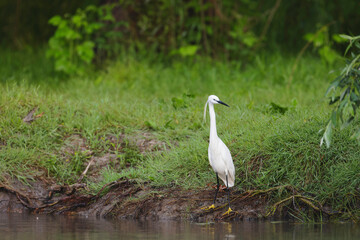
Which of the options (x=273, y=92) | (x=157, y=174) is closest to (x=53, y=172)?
(x=157, y=174)

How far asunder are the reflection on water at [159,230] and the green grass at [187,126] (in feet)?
1.99

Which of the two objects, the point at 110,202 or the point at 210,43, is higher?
the point at 210,43

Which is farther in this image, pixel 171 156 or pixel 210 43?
pixel 210 43

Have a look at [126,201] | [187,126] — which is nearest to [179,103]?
[187,126]

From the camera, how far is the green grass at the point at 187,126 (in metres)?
5.88

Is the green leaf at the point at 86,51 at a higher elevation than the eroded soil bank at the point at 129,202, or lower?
higher

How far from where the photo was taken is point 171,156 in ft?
21.6

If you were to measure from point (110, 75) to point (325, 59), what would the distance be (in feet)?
12.7

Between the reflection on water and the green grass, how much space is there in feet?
1.99

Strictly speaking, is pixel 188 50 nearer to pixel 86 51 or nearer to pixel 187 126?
pixel 86 51

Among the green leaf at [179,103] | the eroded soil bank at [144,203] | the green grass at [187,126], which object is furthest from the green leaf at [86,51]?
the eroded soil bank at [144,203]

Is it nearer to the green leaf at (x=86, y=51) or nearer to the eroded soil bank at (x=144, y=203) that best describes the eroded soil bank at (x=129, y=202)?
the eroded soil bank at (x=144, y=203)

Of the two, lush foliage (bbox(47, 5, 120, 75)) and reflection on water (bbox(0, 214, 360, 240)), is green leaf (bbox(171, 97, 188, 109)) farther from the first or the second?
lush foliage (bbox(47, 5, 120, 75))

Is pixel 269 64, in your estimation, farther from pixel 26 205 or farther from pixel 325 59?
pixel 26 205
